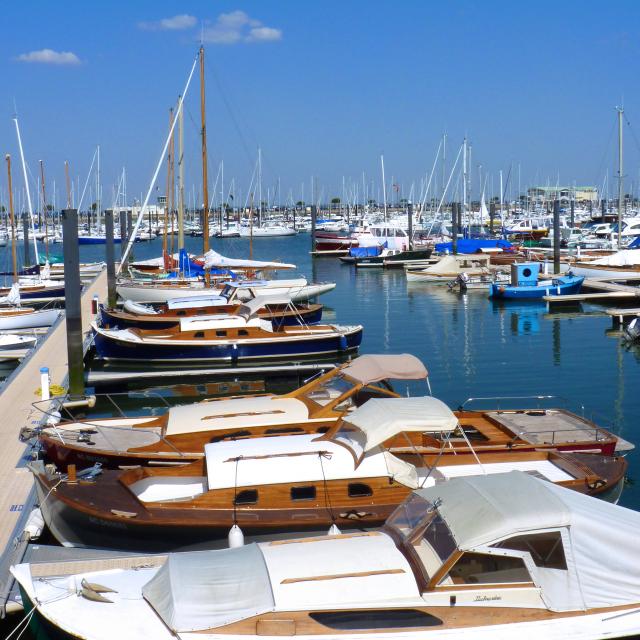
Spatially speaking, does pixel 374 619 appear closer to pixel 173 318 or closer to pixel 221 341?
pixel 221 341

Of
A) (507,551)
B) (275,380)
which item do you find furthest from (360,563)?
(275,380)

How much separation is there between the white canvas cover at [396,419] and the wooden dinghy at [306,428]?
39 cm

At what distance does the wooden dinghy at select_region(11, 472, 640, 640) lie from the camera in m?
8.39

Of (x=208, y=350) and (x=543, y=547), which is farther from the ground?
(x=543, y=547)

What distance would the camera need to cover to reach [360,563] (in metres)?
9.09


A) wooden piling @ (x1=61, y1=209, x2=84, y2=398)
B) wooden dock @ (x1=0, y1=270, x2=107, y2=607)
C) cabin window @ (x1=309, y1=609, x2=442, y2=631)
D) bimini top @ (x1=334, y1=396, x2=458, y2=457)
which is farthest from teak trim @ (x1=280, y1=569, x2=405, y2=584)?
wooden piling @ (x1=61, y1=209, x2=84, y2=398)

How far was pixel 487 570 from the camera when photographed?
29.1 ft

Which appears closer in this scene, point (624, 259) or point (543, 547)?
point (543, 547)

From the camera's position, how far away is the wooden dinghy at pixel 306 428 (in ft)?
48.5

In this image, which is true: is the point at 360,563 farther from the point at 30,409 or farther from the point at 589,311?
the point at 589,311

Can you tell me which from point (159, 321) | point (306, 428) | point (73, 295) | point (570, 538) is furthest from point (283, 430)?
point (159, 321)

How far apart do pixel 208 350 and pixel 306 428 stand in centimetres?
1281

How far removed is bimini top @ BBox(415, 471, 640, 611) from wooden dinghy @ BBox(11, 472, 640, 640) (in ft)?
0.04

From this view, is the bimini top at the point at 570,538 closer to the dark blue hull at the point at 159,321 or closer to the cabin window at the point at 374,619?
→ the cabin window at the point at 374,619
